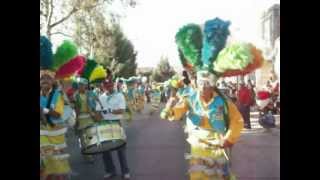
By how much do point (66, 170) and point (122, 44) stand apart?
112cm

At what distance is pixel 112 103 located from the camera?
16.8 ft

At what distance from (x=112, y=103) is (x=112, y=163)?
19.2 inches

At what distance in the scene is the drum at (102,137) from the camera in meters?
5.09

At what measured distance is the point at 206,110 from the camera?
195 inches

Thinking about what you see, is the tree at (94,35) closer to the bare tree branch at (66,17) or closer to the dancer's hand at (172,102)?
the bare tree branch at (66,17)

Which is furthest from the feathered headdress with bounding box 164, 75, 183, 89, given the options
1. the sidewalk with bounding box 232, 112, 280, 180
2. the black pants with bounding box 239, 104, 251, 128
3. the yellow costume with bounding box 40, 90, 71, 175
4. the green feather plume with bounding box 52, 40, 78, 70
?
the yellow costume with bounding box 40, 90, 71, 175

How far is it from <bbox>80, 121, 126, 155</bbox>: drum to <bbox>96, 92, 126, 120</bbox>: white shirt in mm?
56

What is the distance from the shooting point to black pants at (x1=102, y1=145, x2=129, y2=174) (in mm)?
5109

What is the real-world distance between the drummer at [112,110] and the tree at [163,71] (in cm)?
32

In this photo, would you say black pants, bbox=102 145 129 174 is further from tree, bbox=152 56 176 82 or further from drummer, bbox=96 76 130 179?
tree, bbox=152 56 176 82

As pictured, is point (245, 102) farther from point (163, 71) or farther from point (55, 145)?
point (55, 145)

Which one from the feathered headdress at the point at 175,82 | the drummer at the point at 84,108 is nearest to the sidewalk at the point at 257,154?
the feathered headdress at the point at 175,82

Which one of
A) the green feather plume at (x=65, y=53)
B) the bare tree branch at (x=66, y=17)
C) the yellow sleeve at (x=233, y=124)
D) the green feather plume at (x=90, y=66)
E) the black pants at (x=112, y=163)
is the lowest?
the black pants at (x=112, y=163)
